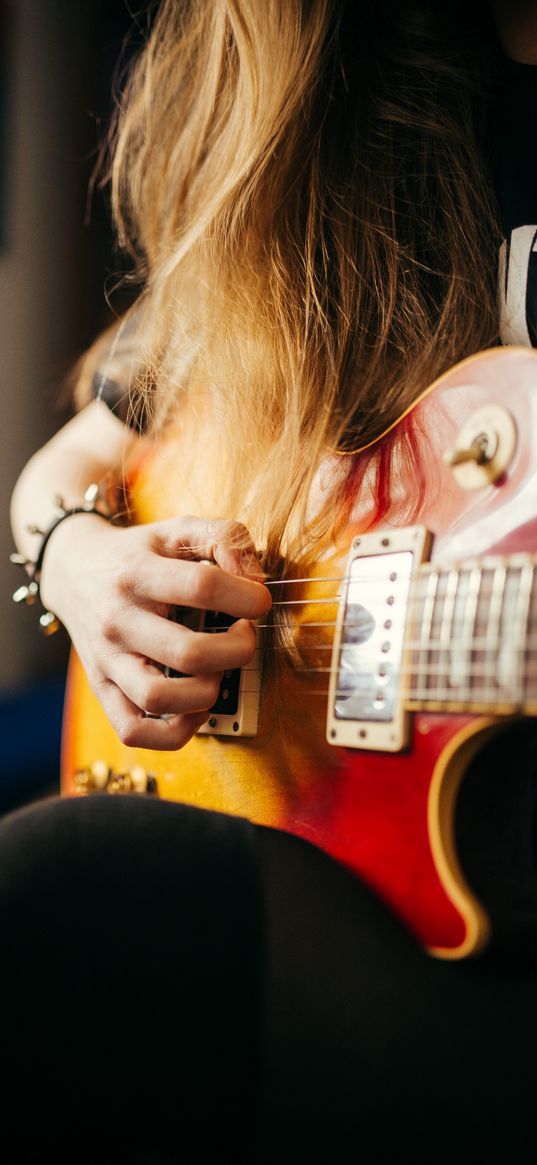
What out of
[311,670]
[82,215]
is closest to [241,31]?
[311,670]

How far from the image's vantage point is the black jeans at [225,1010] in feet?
1.54

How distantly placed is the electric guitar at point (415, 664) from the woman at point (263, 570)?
0.09 feet

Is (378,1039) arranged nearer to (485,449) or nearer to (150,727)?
(150,727)

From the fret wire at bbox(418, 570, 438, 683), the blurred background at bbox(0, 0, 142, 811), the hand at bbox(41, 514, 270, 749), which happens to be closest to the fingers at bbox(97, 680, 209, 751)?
the hand at bbox(41, 514, 270, 749)

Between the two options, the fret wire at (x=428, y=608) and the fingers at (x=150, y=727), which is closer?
the fret wire at (x=428, y=608)

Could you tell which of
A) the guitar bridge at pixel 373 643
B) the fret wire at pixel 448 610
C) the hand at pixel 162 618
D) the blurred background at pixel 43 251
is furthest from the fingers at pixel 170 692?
the blurred background at pixel 43 251

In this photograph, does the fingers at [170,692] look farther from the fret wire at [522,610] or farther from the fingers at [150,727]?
the fret wire at [522,610]

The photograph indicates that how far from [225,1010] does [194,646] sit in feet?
0.93

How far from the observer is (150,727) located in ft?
2.10

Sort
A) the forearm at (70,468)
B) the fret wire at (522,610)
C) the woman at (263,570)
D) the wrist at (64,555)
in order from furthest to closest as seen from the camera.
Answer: the forearm at (70,468) < the wrist at (64,555) < the woman at (263,570) < the fret wire at (522,610)

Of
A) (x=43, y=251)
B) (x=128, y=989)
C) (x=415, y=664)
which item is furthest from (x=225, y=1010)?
(x=43, y=251)

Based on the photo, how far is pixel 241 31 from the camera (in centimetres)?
76

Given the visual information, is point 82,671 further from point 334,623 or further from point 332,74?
point 332,74

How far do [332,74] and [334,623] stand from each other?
549mm
